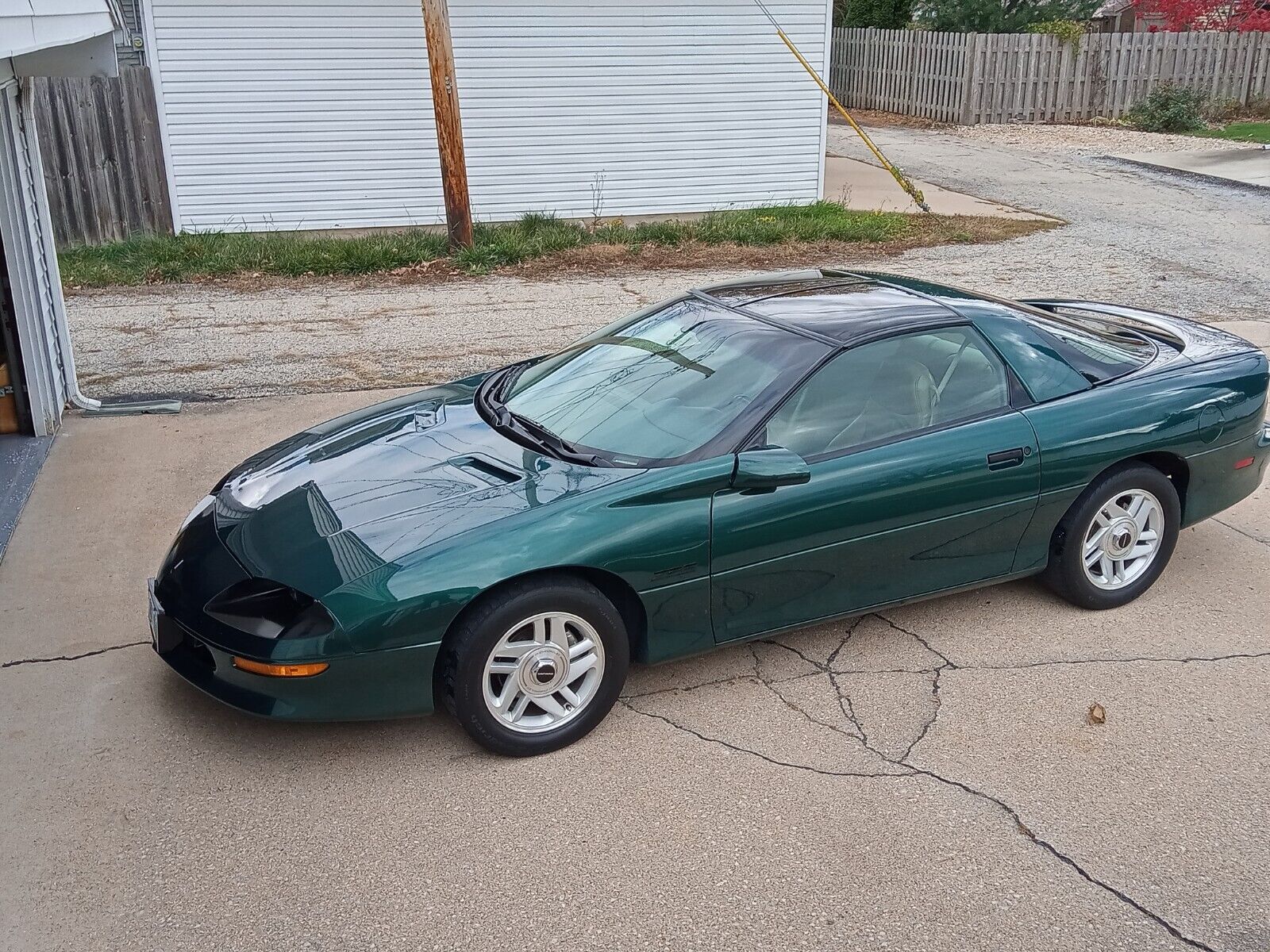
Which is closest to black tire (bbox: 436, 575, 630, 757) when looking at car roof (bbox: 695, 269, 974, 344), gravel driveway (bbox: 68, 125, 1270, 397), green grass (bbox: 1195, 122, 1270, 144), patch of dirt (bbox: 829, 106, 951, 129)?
car roof (bbox: 695, 269, 974, 344)

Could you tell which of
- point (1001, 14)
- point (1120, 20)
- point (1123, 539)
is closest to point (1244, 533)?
point (1123, 539)

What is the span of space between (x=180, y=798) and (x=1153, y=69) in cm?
2673

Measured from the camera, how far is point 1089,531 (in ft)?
16.0

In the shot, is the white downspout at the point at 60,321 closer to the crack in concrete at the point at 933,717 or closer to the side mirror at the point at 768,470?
the side mirror at the point at 768,470

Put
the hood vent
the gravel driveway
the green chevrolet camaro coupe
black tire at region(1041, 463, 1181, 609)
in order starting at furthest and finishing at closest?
the gravel driveway → black tire at region(1041, 463, 1181, 609) → the hood vent → the green chevrolet camaro coupe

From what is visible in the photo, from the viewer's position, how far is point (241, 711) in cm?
383

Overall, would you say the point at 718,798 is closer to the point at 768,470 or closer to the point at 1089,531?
the point at 768,470

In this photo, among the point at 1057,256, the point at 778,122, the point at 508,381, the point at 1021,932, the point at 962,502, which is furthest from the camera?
the point at 778,122

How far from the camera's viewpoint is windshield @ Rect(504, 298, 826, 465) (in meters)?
4.34

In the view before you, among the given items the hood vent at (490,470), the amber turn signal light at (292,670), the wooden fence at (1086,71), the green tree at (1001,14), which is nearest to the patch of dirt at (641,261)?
the hood vent at (490,470)

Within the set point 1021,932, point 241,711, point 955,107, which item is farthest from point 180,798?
point 955,107

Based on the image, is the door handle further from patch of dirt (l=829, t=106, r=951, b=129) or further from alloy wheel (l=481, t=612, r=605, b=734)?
patch of dirt (l=829, t=106, r=951, b=129)

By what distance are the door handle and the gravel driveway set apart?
4.96 m

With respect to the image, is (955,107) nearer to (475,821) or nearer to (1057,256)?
(1057,256)
